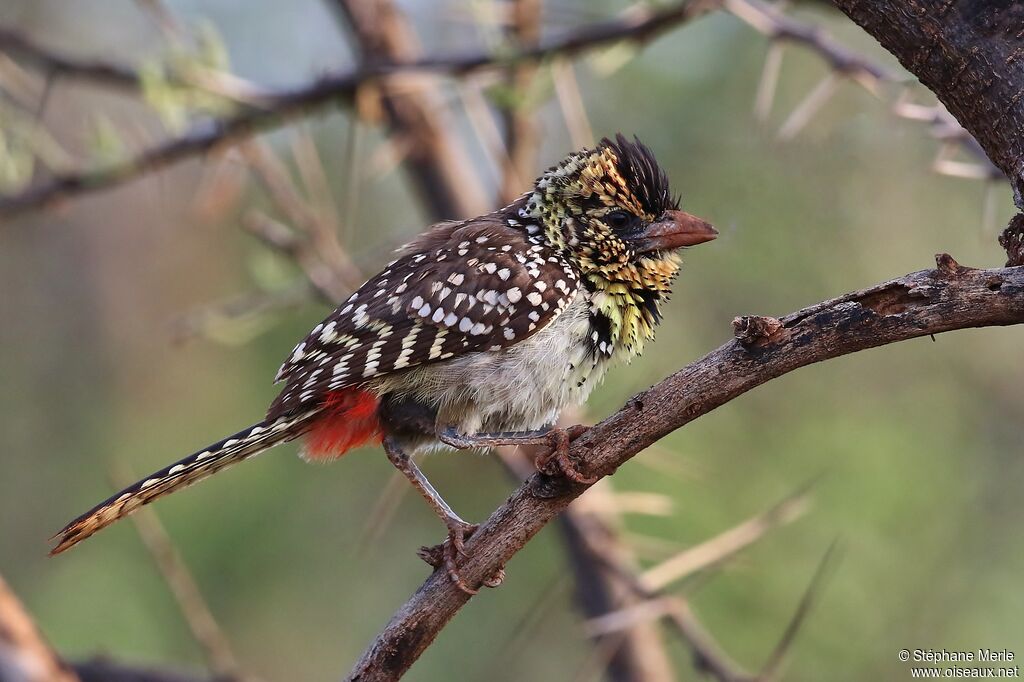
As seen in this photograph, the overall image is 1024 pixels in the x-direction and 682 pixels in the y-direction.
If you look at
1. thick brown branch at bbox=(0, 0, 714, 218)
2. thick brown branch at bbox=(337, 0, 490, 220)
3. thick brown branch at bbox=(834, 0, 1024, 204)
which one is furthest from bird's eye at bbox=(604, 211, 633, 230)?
thick brown branch at bbox=(337, 0, 490, 220)

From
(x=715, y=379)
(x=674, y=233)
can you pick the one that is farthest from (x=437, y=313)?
(x=715, y=379)

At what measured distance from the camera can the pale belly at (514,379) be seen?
383cm

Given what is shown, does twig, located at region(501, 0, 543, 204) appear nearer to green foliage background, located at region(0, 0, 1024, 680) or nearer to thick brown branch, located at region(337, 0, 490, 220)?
thick brown branch, located at region(337, 0, 490, 220)

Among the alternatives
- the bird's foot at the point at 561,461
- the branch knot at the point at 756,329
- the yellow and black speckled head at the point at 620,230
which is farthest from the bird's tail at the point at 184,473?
the branch knot at the point at 756,329

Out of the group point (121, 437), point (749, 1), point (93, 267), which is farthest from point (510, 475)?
point (93, 267)

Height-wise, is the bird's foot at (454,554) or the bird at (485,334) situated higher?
the bird at (485,334)

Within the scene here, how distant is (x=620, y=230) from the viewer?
164 inches

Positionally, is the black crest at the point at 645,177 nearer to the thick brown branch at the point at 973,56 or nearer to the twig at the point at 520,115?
the twig at the point at 520,115

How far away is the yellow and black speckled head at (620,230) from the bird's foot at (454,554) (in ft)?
2.86

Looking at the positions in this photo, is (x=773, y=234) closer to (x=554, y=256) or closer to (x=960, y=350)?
(x=960, y=350)

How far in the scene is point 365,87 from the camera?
503 cm

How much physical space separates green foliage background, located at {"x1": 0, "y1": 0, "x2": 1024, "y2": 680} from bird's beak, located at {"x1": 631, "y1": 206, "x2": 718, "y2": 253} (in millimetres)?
1873

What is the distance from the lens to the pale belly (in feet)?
12.6

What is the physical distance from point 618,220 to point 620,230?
0.16ft
